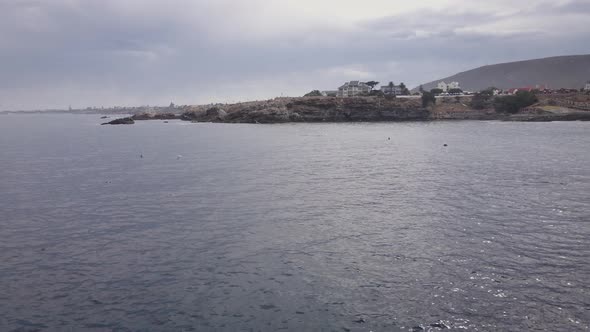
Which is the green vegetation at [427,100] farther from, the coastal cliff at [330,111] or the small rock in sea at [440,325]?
the small rock in sea at [440,325]

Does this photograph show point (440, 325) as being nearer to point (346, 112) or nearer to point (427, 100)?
point (346, 112)

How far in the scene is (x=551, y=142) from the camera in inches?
2793

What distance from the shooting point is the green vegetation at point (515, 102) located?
533 feet

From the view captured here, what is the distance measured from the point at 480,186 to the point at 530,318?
924 inches

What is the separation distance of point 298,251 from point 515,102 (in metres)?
168

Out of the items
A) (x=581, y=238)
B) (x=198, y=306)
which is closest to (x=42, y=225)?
(x=198, y=306)

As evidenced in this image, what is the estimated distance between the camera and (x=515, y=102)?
162875 mm

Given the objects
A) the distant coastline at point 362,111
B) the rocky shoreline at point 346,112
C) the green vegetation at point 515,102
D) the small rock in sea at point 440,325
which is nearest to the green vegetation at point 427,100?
the distant coastline at point 362,111

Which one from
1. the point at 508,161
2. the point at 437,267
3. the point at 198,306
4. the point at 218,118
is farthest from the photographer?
the point at 218,118

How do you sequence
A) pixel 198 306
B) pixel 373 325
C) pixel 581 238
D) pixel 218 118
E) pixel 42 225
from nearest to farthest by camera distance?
1. pixel 373 325
2. pixel 198 306
3. pixel 581 238
4. pixel 42 225
5. pixel 218 118

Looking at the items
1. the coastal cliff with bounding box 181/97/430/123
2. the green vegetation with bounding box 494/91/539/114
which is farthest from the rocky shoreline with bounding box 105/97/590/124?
the green vegetation with bounding box 494/91/539/114

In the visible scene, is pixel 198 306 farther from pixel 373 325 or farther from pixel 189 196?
pixel 189 196

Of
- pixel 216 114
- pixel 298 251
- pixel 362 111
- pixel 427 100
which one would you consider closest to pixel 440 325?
pixel 298 251

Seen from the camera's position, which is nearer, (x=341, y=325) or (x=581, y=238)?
(x=341, y=325)
